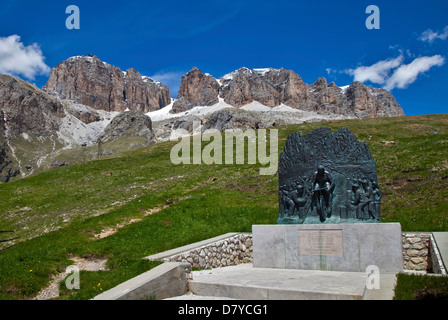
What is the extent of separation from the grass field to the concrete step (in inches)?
109

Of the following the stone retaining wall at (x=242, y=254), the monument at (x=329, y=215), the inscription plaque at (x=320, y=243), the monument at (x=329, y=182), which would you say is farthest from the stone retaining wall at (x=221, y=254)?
the inscription plaque at (x=320, y=243)

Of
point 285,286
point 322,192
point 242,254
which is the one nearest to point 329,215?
point 322,192

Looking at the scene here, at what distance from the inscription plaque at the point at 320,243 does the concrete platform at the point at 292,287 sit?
1.03 meters

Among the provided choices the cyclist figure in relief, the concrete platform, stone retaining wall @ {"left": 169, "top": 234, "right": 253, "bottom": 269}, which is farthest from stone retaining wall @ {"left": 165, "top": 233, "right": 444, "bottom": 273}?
the cyclist figure in relief

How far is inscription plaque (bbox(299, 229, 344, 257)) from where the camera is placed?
41.0 ft

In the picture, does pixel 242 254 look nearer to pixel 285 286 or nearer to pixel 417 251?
pixel 285 286

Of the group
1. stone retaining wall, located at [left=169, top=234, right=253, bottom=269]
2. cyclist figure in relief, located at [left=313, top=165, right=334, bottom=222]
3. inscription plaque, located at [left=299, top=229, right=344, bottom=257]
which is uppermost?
cyclist figure in relief, located at [left=313, top=165, right=334, bottom=222]

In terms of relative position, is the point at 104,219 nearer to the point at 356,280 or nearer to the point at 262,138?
the point at 356,280

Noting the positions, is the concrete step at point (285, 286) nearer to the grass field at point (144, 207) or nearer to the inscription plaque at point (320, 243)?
the inscription plaque at point (320, 243)

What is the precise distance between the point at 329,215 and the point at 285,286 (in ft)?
16.5

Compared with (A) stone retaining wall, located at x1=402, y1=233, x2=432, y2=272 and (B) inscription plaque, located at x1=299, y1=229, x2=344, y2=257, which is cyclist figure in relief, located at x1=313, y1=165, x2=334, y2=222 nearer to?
(B) inscription plaque, located at x1=299, y1=229, x2=344, y2=257

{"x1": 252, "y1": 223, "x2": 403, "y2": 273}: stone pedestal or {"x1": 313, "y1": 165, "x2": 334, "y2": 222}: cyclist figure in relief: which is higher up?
{"x1": 313, "y1": 165, "x2": 334, "y2": 222}: cyclist figure in relief

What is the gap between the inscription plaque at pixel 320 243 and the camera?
1251cm

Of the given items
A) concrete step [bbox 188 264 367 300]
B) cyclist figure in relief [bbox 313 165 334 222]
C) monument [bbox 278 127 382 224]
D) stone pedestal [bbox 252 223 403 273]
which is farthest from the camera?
cyclist figure in relief [bbox 313 165 334 222]
